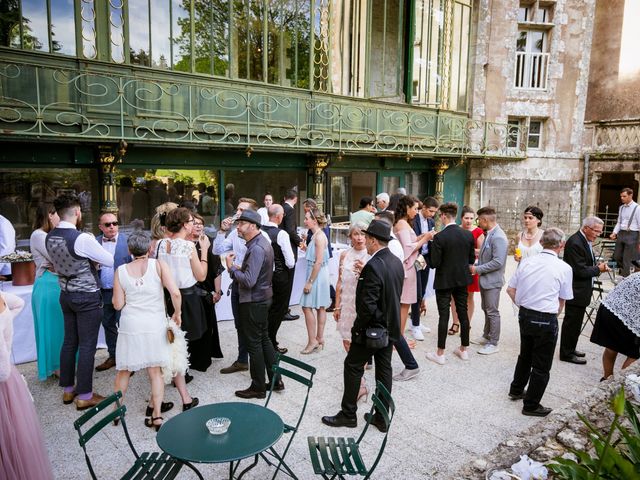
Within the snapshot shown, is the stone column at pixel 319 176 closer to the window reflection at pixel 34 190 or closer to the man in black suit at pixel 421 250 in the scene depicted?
the man in black suit at pixel 421 250

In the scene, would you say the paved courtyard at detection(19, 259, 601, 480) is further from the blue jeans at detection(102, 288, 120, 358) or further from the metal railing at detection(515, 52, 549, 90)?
the metal railing at detection(515, 52, 549, 90)

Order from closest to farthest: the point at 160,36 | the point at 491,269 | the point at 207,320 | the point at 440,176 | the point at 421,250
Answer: the point at 207,320, the point at 491,269, the point at 421,250, the point at 160,36, the point at 440,176

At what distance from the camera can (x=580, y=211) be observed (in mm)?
16188

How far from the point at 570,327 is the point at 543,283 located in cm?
196

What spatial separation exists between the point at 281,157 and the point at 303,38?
2.72 metres

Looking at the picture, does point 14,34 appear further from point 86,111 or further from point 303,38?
point 303,38

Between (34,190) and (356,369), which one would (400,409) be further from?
(34,190)

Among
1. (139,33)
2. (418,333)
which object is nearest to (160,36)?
(139,33)

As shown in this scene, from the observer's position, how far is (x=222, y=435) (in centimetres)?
315

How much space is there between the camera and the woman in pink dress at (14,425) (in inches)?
122

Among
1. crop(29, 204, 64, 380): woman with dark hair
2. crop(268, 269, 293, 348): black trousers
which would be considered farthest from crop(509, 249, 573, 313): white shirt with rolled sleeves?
crop(29, 204, 64, 380): woman with dark hair

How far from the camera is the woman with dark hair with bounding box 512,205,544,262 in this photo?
6559 mm

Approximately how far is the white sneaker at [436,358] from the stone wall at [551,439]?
8.08ft

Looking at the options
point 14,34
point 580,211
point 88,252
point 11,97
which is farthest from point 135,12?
point 580,211
